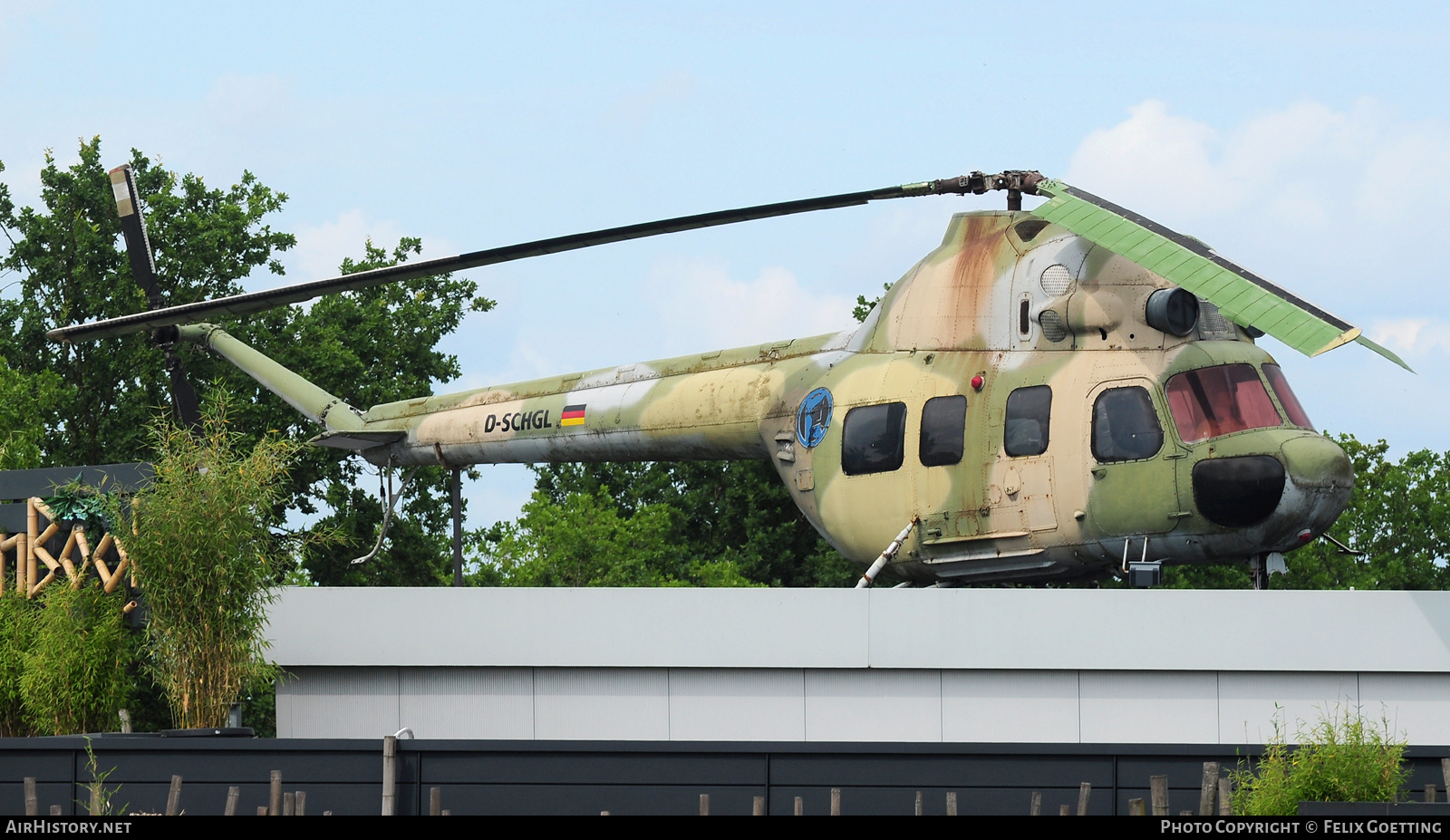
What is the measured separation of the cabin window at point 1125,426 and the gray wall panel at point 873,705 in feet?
8.45

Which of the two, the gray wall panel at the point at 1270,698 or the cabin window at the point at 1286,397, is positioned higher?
the cabin window at the point at 1286,397

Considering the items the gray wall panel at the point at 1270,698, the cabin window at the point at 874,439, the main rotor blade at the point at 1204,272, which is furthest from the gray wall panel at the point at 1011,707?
the main rotor blade at the point at 1204,272

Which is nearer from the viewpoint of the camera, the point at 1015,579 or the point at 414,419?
the point at 1015,579

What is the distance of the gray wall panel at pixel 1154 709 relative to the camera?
12797 millimetres

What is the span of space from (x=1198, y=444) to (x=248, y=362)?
569 inches

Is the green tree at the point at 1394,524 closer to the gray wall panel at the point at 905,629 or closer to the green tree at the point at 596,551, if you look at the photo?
the green tree at the point at 596,551

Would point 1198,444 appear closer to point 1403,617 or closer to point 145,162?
point 1403,617

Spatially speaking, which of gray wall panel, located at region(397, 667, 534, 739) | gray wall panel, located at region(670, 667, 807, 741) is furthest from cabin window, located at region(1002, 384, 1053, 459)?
gray wall panel, located at region(397, 667, 534, 739)

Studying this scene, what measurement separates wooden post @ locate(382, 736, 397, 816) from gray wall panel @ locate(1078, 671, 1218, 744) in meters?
6.00

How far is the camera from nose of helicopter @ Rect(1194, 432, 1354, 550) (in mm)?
12297

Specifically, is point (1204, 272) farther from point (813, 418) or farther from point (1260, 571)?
point (813, 418)

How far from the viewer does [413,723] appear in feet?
45.3

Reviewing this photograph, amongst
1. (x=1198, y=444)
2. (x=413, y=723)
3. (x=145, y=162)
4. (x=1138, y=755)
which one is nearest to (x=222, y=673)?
(x=413, y=723)

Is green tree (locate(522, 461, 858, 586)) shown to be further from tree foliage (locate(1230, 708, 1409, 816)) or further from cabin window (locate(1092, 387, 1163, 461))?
tree foliage (locate(1230, 708, 1409, 816))
